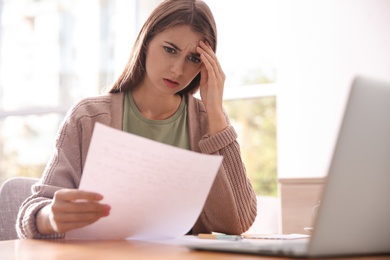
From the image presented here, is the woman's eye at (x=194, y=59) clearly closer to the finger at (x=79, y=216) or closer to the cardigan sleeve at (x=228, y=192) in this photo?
the cardigan sleeve at (x=228, y=192)

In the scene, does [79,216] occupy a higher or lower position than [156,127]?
lower

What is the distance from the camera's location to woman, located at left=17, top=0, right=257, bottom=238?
5.00 feet

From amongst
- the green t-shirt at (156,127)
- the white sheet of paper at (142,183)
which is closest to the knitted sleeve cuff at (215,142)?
the green t-shirt at (156,127)

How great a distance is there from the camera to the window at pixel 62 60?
413cm

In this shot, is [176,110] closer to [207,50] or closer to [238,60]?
[207,50]

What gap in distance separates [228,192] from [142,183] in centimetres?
60

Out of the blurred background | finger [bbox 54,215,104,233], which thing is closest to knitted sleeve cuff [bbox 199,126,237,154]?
finger [bbox 54,215,104,233]

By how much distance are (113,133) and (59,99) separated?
3.66 m

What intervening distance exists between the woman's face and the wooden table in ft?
2.10

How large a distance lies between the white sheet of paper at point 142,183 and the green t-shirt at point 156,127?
557 mm

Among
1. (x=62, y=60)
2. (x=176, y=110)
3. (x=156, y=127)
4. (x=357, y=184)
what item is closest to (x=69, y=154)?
(x=156, y=127)

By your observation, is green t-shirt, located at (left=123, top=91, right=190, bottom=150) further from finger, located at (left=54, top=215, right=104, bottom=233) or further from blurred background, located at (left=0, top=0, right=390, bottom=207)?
blurred background, located at (left=0, top=0, right=390, bottom=207)

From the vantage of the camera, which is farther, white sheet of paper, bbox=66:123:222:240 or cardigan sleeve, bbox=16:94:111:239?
cardigan sleeve, bbox=16:94:111:239

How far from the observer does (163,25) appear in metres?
1.66
